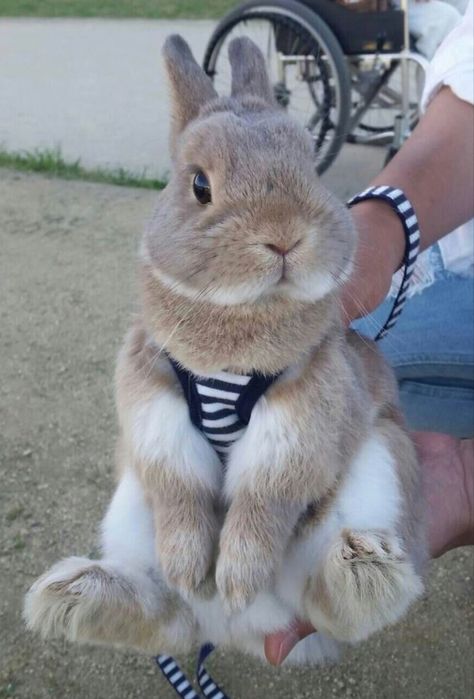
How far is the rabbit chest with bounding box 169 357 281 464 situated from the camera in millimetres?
1350

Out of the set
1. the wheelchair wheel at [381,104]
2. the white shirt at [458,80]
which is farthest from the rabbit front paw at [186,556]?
the wheelchair wheel at [381,104]

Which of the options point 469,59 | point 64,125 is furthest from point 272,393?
point 64,125

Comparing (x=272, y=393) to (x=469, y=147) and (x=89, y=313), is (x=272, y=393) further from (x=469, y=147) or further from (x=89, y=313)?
(x=89, y=313)

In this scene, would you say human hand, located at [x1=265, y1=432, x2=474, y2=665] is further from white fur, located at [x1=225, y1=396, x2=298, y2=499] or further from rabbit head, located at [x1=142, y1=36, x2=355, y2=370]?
rabbit head, located at [x1=142, y1=36, x2=355, y2=370]

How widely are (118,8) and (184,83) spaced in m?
9.09

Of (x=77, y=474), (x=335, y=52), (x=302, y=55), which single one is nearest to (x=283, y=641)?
(x=77, y=474)

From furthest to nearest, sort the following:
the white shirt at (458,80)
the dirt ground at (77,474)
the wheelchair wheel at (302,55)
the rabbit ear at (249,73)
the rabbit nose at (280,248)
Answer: the wheelchair wheel at (302,55) → the white shirt at (458,80) → the dirt ground at (77,474) → the rabbit ear at (249,73) → the rabbit nose at (280,248)

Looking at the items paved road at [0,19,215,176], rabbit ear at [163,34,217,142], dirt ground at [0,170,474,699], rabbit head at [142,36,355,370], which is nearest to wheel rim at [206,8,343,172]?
paved road at [0,19,215,176]

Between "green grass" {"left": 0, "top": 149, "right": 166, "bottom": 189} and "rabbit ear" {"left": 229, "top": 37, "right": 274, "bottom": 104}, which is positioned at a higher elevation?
"rabbit ear" {"left": 229, "top": 37, "right": 274, "bottom": 104}

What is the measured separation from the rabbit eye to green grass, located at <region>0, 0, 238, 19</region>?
27.5 ft

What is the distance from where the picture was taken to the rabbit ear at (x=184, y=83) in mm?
1409

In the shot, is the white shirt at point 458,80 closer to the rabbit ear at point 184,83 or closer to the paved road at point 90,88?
the rabbit ear at point 184,83

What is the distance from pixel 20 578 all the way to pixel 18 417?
721 mm

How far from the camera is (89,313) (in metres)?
3.48
